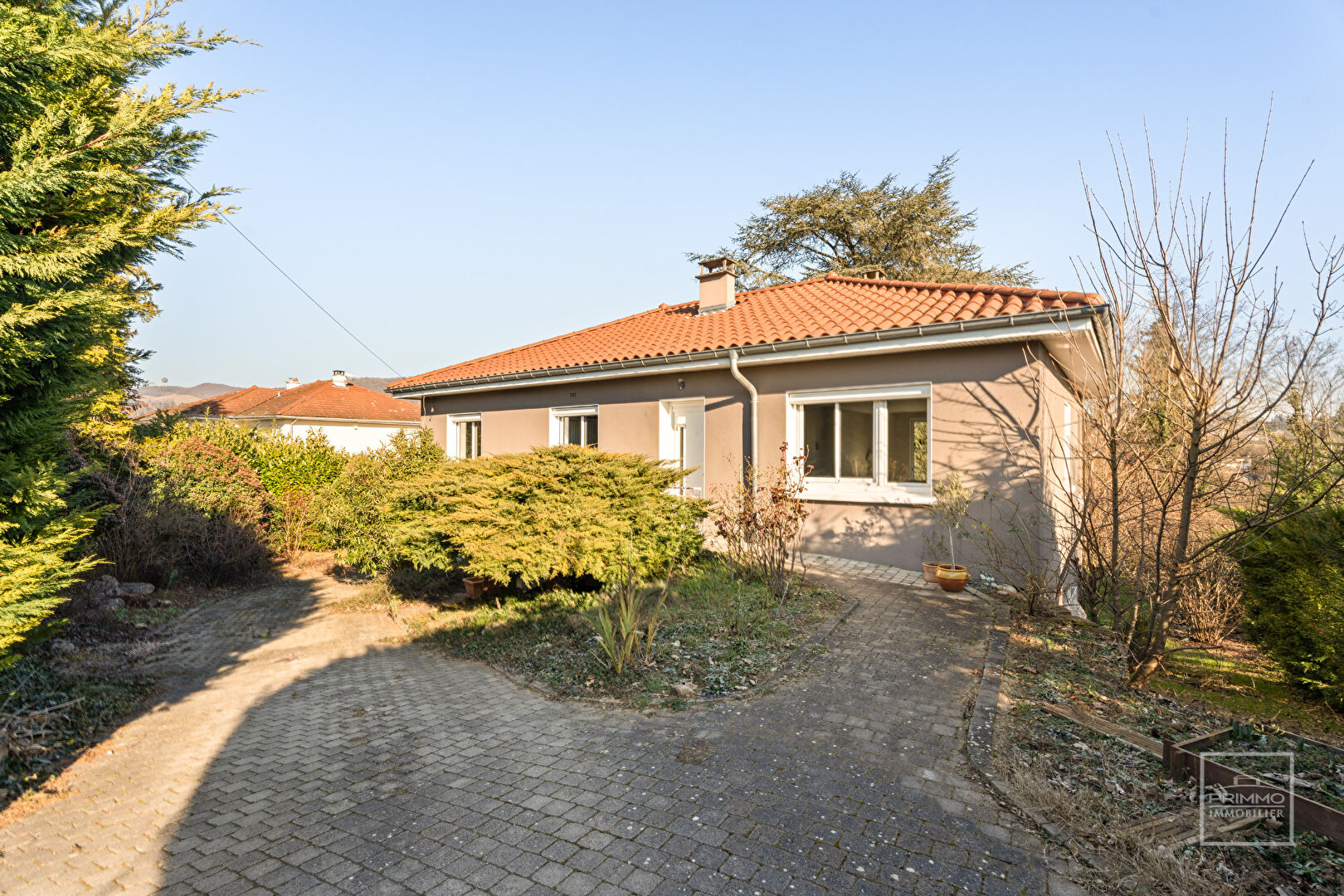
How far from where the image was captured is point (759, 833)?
321 cm

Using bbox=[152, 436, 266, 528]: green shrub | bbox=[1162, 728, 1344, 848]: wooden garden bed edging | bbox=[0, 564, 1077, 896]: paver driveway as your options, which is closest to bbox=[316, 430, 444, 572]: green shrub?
bbox=[152, 436, 266, 528]: green shrub

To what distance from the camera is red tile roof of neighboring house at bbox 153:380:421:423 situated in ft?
95.4

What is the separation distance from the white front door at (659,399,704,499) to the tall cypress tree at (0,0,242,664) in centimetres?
784

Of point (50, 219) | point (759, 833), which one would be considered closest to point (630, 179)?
point (50, 219)

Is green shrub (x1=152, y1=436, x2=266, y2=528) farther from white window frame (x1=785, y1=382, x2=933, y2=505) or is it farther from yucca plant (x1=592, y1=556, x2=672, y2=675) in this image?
white window frame (x1=785, y1=382, x2=933, y2=505)

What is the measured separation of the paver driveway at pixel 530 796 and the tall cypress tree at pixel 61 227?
1401 millimetres

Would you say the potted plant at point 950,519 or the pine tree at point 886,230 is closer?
the potted plant at point 950,519

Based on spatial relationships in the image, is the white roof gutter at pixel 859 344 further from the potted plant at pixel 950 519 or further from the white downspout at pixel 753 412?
the potted plant at pixel 950 519

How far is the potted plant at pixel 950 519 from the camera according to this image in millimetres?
7992

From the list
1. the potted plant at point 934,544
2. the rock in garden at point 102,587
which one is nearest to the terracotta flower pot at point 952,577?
the potted plant at point 934,544

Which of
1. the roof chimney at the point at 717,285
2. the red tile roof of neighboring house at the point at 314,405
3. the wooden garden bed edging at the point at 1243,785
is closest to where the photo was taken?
the wooden garden bed edging at the point at 1243,785

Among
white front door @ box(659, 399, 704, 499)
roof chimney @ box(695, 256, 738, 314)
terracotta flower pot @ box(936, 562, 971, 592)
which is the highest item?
roof chimney @ box(695, 256, 738, 314)


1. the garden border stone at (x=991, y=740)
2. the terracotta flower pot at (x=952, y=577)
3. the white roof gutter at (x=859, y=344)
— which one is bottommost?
the garden border stone at (x=991, y=740)

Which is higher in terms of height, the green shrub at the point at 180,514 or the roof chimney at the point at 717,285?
the roof chimney at the point at 717,285
